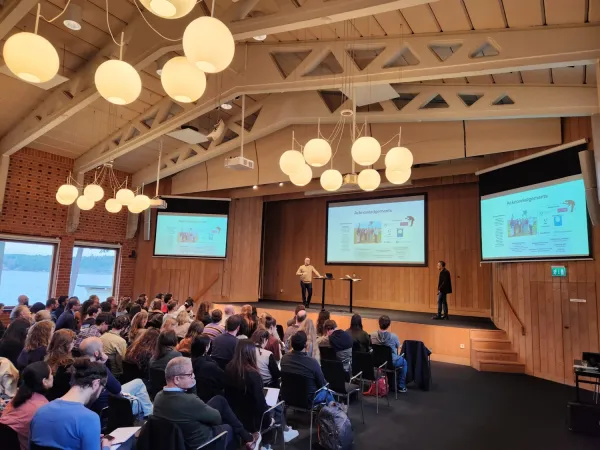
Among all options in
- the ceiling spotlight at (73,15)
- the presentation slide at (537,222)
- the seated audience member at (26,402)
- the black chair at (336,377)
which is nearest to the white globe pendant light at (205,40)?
the seated audience member at (26,402)

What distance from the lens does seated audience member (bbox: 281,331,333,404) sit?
11.7ft

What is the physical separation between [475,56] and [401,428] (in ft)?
14.9

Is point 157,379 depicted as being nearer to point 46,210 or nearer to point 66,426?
point 66,426

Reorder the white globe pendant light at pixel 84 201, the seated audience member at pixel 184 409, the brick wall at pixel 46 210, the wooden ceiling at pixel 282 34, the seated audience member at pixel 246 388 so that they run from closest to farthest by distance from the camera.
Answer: the seated audience member at pixel 184 409
the seated audience member at pixel 246 388
the wooden ceiling at pixel 282 34
the white globe pendant light at pixel 84 201
the brick wall at pixel 46 210

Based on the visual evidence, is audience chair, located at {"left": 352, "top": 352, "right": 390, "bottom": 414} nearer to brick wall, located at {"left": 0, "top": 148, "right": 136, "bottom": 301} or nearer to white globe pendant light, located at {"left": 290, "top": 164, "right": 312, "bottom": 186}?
white globe pendant light, located at {"left": 290, "top": 164, "right": 312, "bottom": 186}

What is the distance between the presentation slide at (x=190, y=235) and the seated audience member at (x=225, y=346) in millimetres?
7464

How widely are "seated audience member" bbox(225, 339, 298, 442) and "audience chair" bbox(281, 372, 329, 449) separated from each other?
0.55 metres

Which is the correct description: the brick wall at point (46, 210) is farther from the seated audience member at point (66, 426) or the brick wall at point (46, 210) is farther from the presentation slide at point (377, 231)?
the seated audience member at point (66, 426)

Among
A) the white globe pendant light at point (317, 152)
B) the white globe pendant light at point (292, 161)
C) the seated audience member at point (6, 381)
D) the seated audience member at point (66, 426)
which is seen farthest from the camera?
the white globe pendant light at point (292, 161)

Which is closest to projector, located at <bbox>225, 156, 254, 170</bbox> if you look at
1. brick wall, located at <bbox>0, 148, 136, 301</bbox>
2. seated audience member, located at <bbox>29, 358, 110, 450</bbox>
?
seated audience member, located at <bbox>29, 358, 110, 450</bbox>

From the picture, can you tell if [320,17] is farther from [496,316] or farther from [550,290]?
[496,316]

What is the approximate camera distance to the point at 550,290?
649 cm

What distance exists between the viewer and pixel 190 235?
1131 cm

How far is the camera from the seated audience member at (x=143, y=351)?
3541 mm
